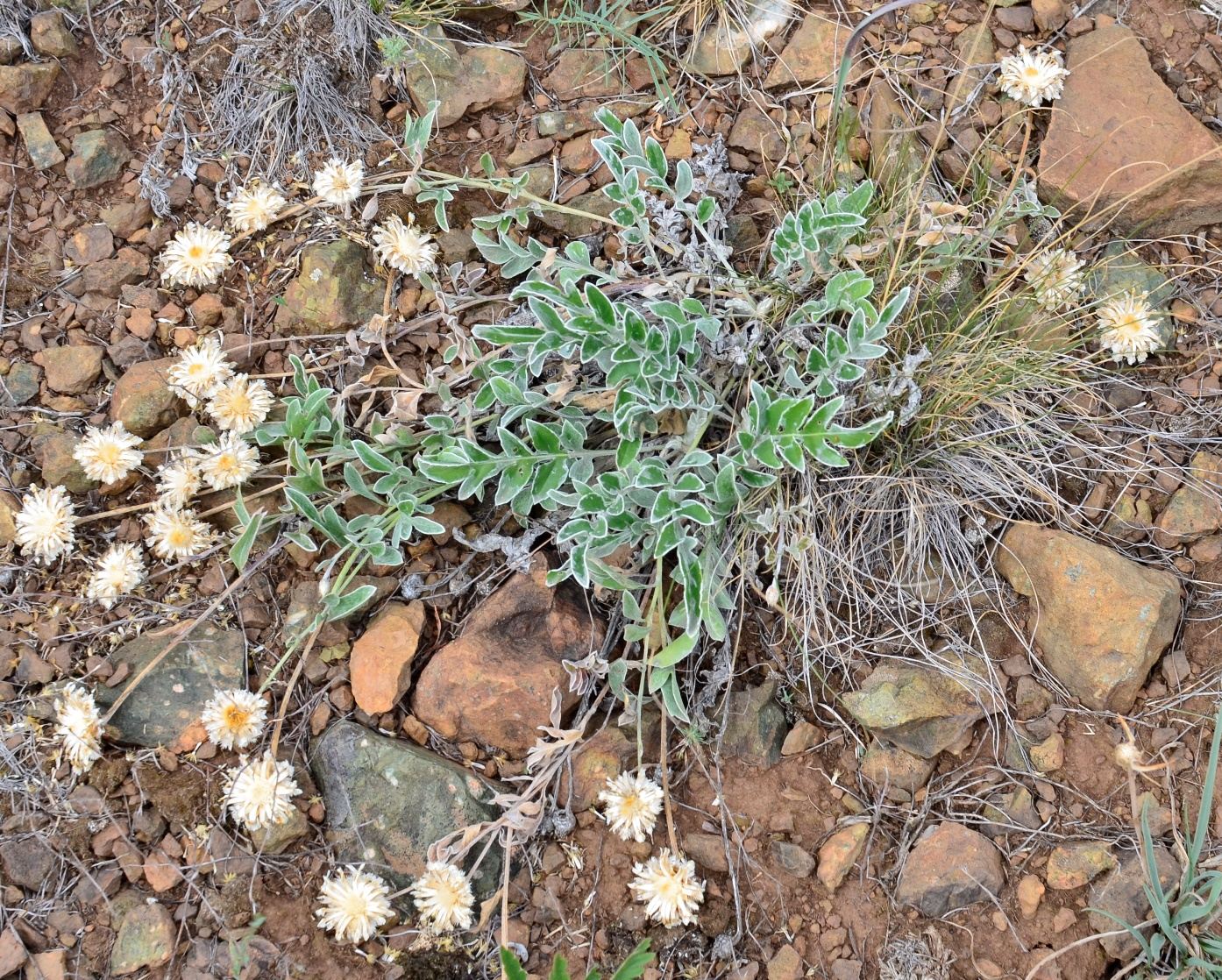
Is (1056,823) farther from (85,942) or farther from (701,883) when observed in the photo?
(85,942)

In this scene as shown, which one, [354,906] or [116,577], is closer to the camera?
[354,906]

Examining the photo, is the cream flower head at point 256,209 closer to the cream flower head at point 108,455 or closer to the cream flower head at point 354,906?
the cream flower head at point 108,455

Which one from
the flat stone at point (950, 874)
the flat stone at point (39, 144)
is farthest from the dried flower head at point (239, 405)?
the flat stone at point (950, 874)

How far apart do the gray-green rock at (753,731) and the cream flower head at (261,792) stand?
997 mm

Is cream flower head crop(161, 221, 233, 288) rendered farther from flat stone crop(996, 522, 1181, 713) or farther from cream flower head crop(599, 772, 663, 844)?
flat stone crop(996, 522, 1181, 713)

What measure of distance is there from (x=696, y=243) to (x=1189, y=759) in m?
1.69

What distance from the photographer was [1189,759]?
211cm

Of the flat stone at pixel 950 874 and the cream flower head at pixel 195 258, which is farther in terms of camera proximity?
the cream flower head at pixel 195 258

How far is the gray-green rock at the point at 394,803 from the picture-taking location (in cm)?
211

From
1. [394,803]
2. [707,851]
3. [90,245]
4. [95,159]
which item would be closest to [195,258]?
[90,245]

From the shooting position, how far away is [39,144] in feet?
8.91

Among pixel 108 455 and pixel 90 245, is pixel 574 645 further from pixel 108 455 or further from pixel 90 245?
pixel 90 245

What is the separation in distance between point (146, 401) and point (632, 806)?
1.60 m

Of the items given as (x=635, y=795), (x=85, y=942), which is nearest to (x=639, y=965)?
(x=635, y=795)
